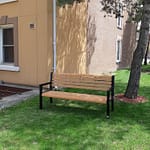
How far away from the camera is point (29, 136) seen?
4.88m

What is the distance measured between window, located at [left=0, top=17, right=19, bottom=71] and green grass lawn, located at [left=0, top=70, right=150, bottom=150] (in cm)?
340

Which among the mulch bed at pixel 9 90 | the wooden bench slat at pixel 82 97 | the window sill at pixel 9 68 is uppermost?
the window sill at pixel 9 68

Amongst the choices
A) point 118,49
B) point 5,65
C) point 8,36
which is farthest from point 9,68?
point 118,49

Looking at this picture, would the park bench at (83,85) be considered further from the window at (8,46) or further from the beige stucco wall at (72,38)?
the window at (8,46)

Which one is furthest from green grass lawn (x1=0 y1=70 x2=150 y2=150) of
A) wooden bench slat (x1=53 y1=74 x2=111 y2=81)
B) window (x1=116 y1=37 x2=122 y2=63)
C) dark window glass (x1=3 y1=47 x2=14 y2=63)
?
window (x1=116 y1=37 x2=122 y2=63)

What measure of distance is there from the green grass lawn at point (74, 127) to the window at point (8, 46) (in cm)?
340

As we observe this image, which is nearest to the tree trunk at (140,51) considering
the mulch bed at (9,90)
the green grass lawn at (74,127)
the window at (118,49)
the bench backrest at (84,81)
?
the green grass lawn at (74,127)

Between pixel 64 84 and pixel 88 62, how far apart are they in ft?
19.8

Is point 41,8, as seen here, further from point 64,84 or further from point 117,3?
point 117,3

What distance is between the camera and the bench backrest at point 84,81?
6.52 metres

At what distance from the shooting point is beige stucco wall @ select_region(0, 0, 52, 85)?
9195 mm

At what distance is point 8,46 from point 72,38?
2693 millimetres

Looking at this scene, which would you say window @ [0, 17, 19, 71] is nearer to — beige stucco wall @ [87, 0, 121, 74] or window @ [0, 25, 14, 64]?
window @ [0, 25, 14, 64]

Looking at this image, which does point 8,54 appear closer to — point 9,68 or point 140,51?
point 9,68
